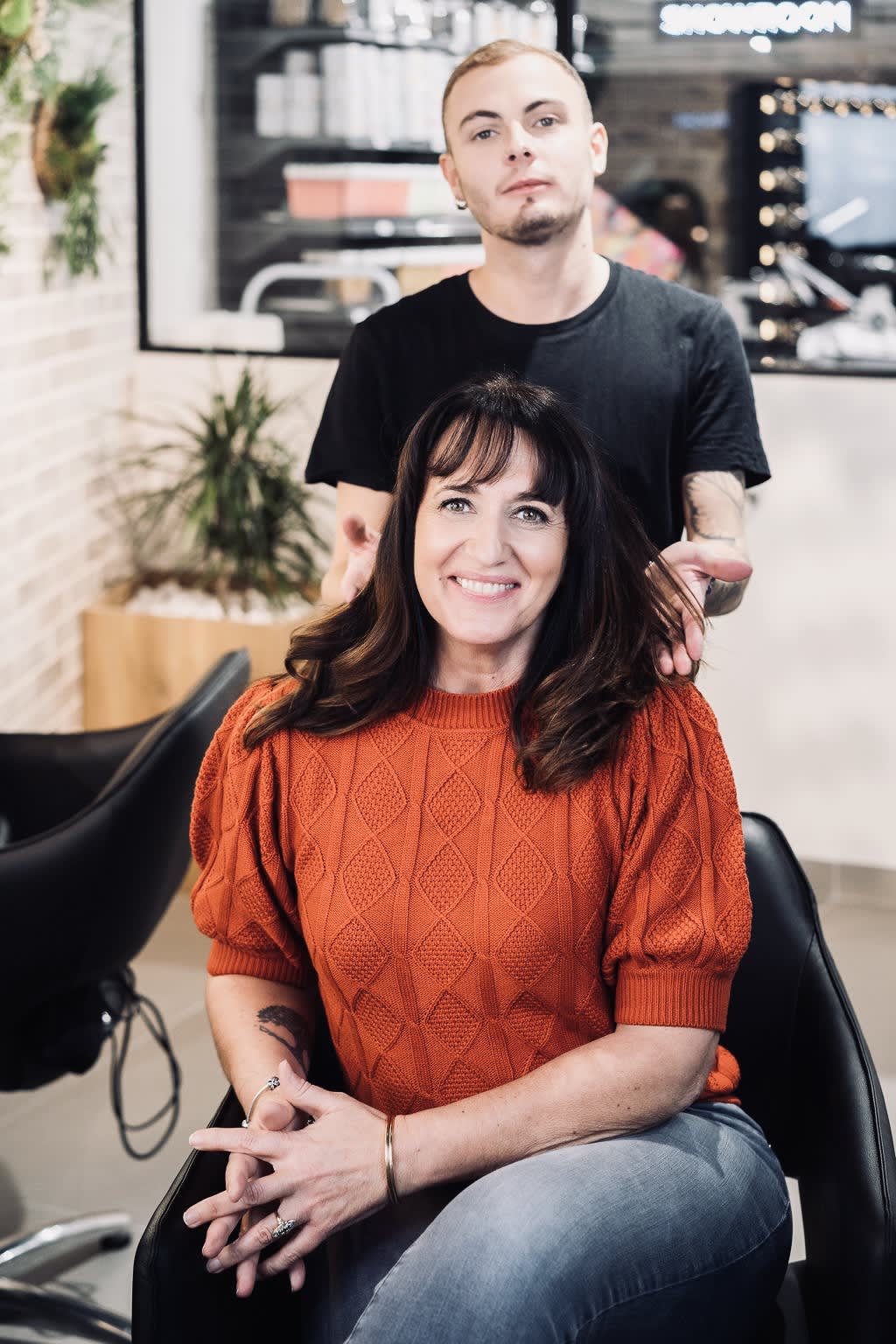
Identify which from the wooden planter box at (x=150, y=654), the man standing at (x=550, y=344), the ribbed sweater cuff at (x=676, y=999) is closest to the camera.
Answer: the ribbed sweater cuff at (x=676, y=999)

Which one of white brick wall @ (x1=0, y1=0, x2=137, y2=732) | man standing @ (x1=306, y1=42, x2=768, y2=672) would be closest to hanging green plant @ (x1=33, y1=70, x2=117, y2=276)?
white brick wall @ (x1=0, y1=0, x2=137, y2=732)

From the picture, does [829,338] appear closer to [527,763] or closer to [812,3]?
[812,3]

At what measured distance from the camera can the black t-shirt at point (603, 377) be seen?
6.85 feet

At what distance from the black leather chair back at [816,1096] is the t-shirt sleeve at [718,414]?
53 centimetres

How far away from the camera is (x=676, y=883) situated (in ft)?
5.08

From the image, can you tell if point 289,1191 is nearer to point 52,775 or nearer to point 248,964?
point 248,964

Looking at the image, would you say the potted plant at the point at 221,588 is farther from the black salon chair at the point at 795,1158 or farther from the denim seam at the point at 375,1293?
the denim seam at the point at 375,1293

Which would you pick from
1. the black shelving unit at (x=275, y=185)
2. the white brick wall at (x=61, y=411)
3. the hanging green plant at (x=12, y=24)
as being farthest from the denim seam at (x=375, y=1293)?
the black shelving unit at (x=275, y=185)

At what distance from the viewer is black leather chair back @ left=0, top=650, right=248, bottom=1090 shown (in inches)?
84.0

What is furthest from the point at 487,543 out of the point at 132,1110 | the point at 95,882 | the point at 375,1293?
the point at 132,1110

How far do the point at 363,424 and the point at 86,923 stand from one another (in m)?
0.78

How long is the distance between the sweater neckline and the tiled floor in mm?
1233

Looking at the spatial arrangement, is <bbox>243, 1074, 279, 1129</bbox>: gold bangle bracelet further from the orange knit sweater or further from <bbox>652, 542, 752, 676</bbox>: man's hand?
<bbox>652, 542, 752, 676</bbox>: man's hand

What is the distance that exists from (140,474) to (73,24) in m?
1.11
